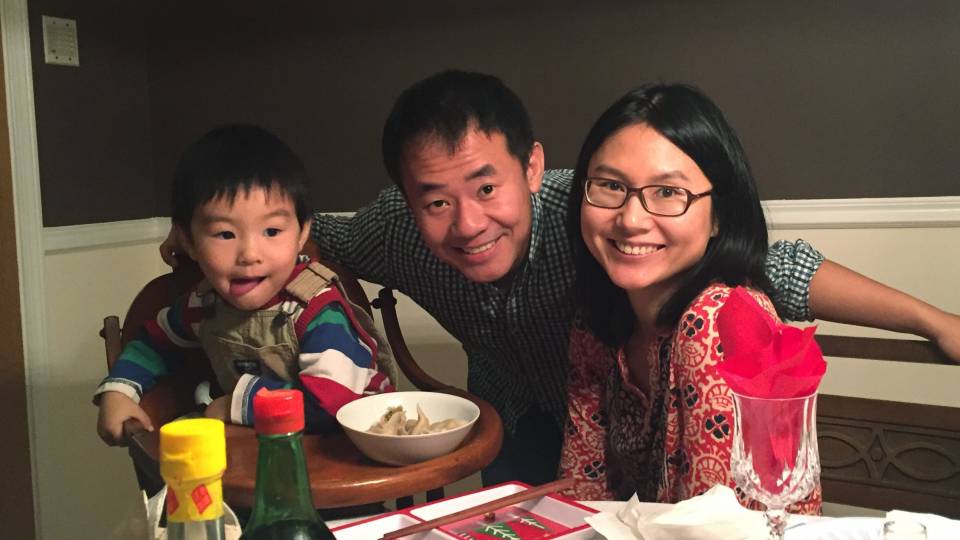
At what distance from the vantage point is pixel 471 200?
1635 mm

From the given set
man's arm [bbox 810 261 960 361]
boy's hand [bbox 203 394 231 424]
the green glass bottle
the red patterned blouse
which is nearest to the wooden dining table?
boy's hand [bbox 203 394 231 424]

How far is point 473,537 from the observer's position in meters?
0.95

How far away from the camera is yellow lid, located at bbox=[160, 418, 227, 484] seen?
53 centimetres

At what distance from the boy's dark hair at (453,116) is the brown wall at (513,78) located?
82 cm

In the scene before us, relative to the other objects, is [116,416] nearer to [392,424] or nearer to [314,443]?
[314,443]

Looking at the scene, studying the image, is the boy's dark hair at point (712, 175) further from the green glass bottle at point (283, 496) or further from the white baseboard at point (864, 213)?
the white baseboard at point (864, 213)

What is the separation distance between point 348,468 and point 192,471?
30.2 inches

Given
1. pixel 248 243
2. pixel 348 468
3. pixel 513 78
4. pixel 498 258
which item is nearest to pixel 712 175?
pixel 498 258

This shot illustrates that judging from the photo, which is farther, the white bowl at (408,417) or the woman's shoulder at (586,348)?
the woman's shoulder at (586,348)

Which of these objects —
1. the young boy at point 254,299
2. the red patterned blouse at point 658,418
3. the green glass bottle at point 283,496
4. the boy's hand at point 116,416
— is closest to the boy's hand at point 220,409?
the young boy at point 254,299

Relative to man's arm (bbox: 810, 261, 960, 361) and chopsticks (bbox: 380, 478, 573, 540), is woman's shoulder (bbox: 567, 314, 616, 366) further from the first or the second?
chopsticks (bbox: 380, 478, 573, 540)

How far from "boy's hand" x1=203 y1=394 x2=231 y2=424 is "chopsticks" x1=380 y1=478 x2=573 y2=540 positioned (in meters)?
0.69

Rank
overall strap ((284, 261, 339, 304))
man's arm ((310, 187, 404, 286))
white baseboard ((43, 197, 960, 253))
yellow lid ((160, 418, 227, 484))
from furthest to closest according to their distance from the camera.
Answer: white baseboard ((43, 197, 960, 253)) → man's arm ((310, 187, 404, 286)) → overall strap ((284, 261, 339, 304)) → yellow lid ((160, 418, 227, 484))

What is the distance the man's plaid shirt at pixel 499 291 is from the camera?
72.2 inches
